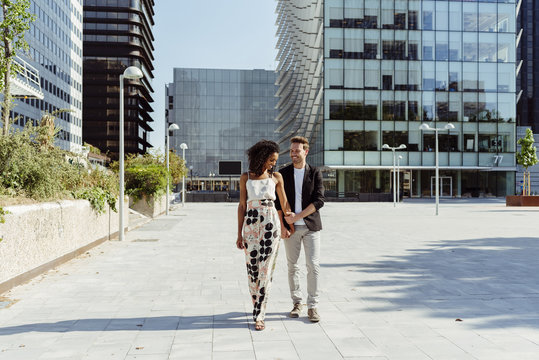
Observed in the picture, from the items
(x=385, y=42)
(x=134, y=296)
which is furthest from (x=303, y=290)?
(x=385, y=42)

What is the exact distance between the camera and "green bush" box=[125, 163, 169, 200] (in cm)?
2292

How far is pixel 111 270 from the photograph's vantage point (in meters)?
8.77

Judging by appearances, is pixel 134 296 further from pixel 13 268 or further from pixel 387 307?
pixel 387 307

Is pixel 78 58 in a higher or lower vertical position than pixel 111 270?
higher

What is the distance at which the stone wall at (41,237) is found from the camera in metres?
6.84

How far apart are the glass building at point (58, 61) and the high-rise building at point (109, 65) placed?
401 cm

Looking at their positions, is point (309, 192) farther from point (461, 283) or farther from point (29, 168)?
point (29, 168)

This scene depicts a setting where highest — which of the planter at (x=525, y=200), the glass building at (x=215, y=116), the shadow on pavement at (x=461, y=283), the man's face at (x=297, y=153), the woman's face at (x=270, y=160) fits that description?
the glass building at (x=215, y=116)

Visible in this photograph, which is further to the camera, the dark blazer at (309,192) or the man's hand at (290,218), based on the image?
the dark blazer at (309,192)

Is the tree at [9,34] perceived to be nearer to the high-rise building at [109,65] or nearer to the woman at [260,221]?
the woman at [260,221]

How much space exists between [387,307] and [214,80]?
100 meters

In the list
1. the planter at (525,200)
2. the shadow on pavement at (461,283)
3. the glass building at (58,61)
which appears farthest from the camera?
the glass building at (58,61)

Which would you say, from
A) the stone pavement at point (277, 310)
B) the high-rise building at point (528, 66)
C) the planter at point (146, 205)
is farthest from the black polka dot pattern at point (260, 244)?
the high-rise building at point (528, 66)

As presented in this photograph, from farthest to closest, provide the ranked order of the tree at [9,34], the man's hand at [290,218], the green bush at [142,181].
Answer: the green bush at [142,181] → the tree at [9,34] → the man's hand at [290,218]
